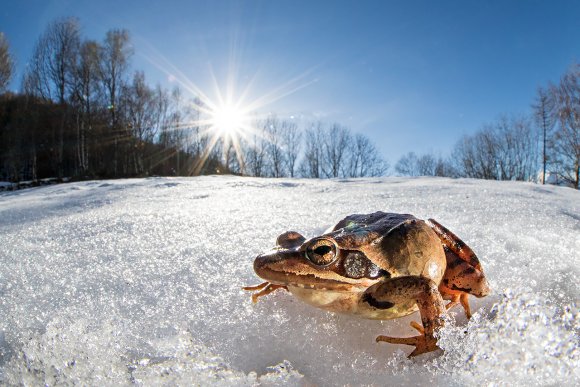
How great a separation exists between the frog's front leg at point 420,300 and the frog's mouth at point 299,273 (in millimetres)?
110

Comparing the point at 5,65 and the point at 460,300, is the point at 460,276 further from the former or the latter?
the point at 5,65

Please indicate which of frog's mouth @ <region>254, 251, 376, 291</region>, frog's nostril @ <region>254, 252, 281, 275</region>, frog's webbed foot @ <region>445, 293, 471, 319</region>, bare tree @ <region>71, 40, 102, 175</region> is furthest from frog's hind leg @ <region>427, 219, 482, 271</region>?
bare tree @ <region>71, 40, 102, 175</region>

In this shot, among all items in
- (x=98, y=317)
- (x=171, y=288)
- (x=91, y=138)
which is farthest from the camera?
(x=91, y=138)

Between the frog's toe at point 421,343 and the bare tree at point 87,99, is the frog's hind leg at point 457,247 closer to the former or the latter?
the frog's toe at point 421,343

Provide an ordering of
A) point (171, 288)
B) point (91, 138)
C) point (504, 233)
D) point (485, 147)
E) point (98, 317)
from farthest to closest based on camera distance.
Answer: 1. point (485, 147)
2. point (91, 138)
3. point (504, 233)
4. point (171, 288)
5. point (98, 317)

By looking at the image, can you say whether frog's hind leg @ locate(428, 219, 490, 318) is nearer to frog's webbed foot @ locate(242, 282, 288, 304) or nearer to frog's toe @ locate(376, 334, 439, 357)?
frog's toe @ locate(376, 334, 439, 357)

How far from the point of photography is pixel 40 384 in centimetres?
85

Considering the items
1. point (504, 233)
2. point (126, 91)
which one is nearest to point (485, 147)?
point (126, 91)

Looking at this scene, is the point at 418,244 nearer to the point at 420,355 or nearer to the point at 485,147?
the point at 420,355

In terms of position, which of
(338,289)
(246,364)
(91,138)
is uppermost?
(91,138)

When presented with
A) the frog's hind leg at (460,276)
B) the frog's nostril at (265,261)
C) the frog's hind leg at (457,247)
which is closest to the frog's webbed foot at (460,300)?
the frog's hind leg at (460,276)

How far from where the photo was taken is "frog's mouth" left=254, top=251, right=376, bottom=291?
2.94 feet

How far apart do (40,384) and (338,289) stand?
→ 0.78m

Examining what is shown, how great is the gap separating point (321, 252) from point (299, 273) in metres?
0.08
